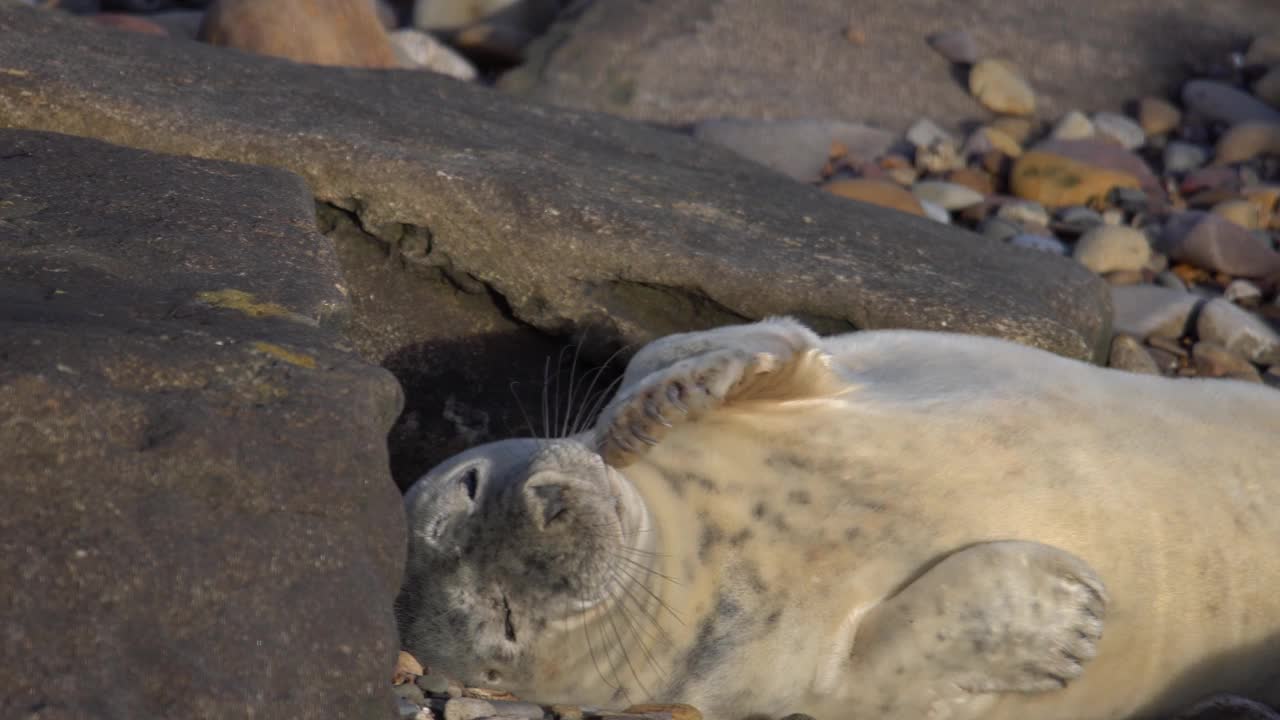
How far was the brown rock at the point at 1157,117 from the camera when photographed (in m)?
8.12

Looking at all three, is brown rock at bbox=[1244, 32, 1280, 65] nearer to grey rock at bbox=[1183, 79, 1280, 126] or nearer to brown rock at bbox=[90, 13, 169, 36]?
grey rock at bbox=[1183, 79, 1280, 126]

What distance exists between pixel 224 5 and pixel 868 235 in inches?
136

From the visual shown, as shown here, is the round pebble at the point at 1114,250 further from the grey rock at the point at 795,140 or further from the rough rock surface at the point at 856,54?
the rough rock surface at the point at 856,54

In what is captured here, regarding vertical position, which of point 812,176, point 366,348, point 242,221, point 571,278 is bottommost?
point 812,176

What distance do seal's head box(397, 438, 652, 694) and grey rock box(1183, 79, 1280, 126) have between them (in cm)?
606

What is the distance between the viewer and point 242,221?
338 cm

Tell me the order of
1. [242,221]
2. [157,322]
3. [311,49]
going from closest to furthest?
[157,322], [242,221], [311,49]

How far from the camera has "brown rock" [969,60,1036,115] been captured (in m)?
8.15

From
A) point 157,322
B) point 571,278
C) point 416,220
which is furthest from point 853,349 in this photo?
point 157,322

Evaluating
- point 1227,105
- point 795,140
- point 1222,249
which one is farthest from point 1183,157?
point 795,140

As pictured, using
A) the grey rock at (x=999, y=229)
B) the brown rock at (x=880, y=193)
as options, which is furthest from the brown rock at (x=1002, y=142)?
the brown rock at (x=880, y=193)

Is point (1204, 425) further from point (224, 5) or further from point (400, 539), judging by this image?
point (224, 5)

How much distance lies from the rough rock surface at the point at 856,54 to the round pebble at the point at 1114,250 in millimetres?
1684

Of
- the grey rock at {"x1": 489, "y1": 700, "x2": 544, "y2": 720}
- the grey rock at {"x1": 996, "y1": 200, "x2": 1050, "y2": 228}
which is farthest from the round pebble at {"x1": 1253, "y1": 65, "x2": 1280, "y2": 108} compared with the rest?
the grey rock at {"x1": 489, "y1": 700, "x2": 544, "y2": 720}
